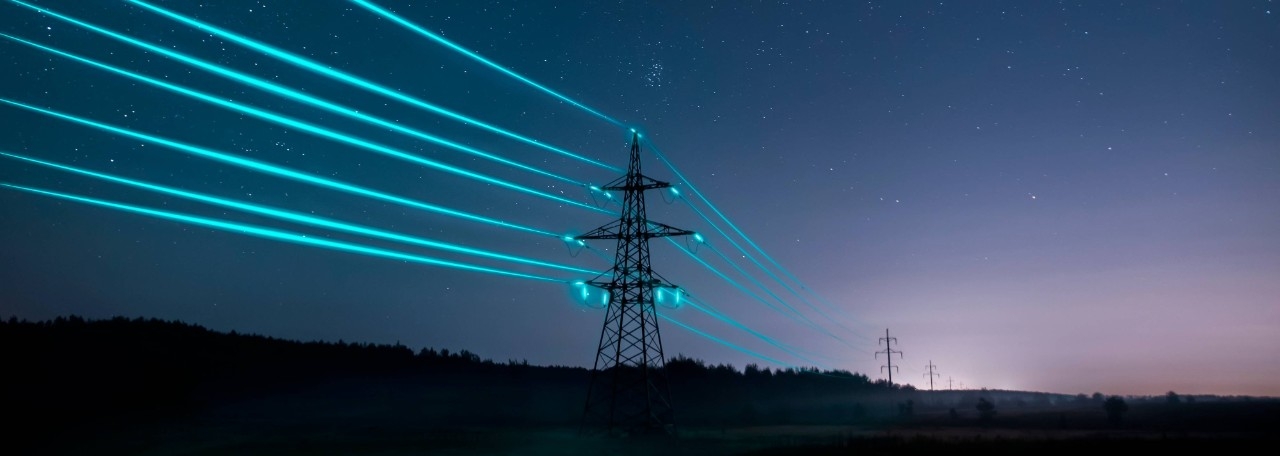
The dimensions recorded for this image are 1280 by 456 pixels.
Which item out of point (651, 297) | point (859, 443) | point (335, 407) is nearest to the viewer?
point (651, 297)

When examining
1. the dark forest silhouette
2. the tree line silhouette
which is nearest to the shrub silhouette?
the dark forest silhouette

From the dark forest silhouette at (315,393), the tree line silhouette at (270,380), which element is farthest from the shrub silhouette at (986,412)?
the tree line silhouette at (270,380)

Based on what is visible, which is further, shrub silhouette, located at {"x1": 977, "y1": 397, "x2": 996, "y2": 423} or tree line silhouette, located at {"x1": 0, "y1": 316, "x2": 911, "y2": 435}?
shrub silhouette, located at {"x1": 977, "y1": 397, "x2": 996, "y2": 423}

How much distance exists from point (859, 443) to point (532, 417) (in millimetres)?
46226

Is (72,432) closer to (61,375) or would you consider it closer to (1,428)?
(1,428)

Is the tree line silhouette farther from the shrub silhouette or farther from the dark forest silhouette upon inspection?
the shrub silhouette

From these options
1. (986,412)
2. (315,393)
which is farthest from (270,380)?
(986,412)

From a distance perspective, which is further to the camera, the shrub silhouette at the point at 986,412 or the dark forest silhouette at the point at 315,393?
the shrub silhouette at the point at 986,412

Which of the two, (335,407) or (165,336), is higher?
(165,336)

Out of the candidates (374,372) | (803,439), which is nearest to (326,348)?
(374,372)

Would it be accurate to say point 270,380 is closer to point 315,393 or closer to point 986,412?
point 315,393

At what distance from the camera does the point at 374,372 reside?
321 ft

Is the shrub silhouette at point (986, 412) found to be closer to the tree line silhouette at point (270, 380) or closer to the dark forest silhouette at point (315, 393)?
the dark forest silhouette at point (315, 393)

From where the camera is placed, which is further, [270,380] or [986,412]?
[986,412]
